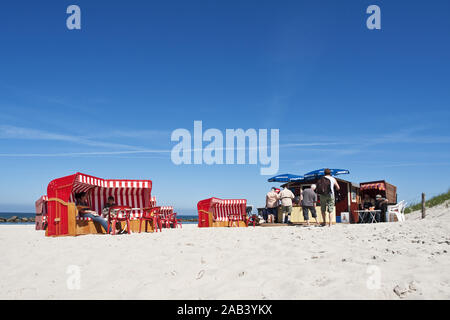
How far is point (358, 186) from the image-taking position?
64.2ft

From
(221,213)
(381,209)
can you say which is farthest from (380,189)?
(221,213)

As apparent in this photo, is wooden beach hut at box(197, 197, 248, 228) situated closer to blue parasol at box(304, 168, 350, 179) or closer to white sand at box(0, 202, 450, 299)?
blue parasol at box(304, 168, 350, 179)

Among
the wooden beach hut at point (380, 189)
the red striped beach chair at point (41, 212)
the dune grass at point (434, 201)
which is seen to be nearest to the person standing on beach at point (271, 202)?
the wooden beach hut at point (380, 189)

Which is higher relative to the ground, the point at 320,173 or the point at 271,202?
the point at 320,173

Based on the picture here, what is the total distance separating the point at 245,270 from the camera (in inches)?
156

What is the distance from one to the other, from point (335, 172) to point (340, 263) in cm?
1216

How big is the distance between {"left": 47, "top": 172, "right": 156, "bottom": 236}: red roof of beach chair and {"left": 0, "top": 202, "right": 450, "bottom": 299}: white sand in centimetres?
290

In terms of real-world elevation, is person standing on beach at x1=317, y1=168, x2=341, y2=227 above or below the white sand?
above

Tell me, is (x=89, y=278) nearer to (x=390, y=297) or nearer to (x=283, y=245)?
(x=283, y=245)

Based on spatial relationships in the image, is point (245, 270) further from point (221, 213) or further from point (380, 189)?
point (380, 189)

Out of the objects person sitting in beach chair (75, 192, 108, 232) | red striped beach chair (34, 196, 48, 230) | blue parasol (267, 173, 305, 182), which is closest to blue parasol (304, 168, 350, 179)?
blue parasol (267, 173, 305, 182)

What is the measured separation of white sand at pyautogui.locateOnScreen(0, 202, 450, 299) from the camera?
129 inches

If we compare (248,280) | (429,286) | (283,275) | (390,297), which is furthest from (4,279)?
(429,286)

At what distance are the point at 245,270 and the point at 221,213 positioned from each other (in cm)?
1176
